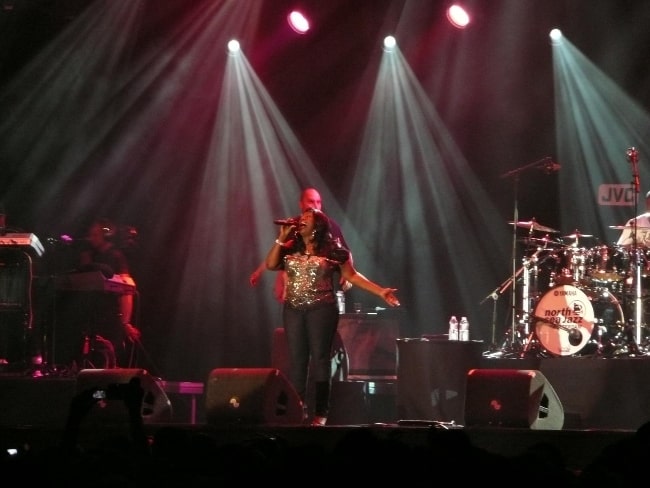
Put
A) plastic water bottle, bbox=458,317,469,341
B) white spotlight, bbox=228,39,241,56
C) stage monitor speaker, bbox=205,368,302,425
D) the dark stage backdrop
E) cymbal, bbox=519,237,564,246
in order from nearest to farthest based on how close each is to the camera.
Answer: stage monitor speaker, bbox=205,368,302,425 < plastic water bottle, bbox=458,317,469,341 < cymbal, bbox=519,237,564,246 < the dark stage backdrop < white spotlight, bbox=228,39,241,56

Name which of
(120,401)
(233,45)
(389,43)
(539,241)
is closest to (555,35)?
(389,43)

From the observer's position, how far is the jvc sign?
13.2 metres

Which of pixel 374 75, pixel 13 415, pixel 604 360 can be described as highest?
pixel 374 75

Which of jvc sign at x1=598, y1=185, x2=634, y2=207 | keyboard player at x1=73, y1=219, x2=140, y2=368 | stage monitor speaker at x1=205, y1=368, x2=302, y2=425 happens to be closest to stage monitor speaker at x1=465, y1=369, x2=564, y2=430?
stage monitor speaker at x1=205, y1=368, x2=302, y2=425

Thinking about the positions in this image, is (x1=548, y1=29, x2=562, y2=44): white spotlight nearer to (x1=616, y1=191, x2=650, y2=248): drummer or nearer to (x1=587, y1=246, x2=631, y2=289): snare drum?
(x1=616, y1=191, x2=650, y2=248): drummer

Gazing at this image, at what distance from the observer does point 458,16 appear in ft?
42.4

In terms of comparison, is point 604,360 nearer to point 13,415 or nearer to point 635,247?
point 635,247

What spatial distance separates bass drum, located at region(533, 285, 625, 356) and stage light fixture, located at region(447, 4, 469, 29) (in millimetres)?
3344

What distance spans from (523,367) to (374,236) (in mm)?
4290

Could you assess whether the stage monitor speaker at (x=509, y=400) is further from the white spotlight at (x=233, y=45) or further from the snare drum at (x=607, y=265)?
the white spotlight at (x=233, y=45)

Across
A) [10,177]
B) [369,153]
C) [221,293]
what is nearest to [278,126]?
[369,153]

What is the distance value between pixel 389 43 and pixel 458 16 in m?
0.98

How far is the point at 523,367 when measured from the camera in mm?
10328

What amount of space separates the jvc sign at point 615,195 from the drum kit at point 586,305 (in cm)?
106
